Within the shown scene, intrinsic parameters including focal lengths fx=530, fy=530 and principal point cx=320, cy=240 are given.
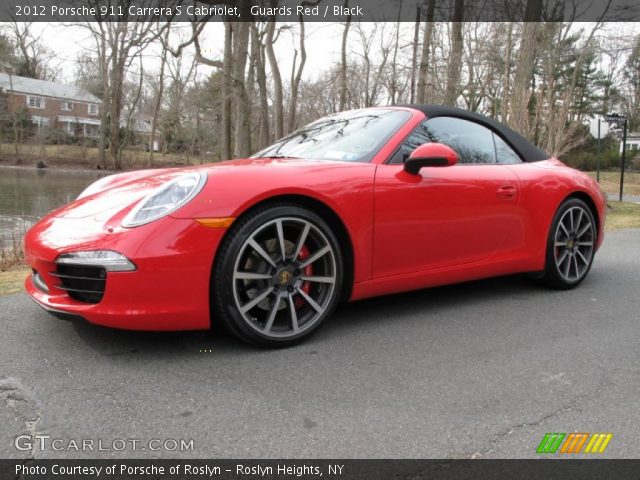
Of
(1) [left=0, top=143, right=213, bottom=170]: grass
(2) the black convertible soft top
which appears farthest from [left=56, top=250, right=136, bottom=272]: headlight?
(1) [left=0, top=143, right=213, bottom=170]: grass

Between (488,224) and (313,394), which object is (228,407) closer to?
(313,394)

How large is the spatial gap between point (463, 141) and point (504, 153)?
16.7 inches

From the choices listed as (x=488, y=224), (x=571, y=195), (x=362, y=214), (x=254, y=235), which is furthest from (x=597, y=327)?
(x=254, y=235)

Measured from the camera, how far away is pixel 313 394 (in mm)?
2184

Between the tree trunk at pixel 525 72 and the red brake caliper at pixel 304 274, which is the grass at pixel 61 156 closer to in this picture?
the tree trunk at pixel 525 72

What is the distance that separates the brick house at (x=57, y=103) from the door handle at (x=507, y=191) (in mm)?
49605

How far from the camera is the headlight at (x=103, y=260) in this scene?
90.7 inches

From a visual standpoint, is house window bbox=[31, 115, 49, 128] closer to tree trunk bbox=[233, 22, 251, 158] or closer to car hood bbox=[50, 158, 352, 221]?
tree trunk bbox=[233, 22, 251, 158]

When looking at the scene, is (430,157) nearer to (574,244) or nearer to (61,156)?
(574,244)

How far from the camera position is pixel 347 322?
10.4ft

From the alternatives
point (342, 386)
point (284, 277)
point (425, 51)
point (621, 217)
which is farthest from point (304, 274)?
point (425, 51)

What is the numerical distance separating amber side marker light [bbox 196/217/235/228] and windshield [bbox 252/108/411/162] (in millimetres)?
930

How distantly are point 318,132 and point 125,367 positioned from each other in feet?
6.76

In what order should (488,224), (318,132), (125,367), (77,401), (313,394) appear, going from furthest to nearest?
(318,132), (488,224), (125,367), (313,394), (77,401)
